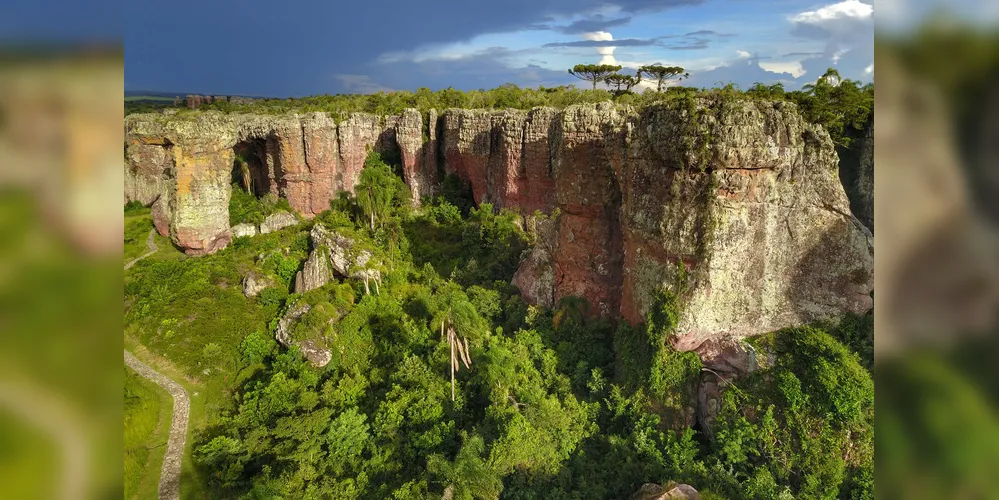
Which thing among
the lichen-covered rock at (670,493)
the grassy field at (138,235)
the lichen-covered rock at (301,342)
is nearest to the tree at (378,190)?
the lichen-covered rock at (301,342)

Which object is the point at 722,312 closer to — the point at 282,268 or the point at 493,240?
the point at 493,240

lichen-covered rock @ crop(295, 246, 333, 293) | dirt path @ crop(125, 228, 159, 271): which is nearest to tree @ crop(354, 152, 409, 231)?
lichen-covered rock @ crop(295, 246, 333, 293)

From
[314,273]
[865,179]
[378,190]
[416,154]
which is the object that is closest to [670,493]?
[865,179]

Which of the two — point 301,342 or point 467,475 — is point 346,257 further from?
point 467,475

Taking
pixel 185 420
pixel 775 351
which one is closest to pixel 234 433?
pixel 185 420

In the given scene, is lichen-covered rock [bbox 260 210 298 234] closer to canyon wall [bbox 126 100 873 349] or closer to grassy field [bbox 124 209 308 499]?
canyon wall [bbox 126 100 873 349]
